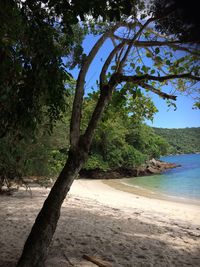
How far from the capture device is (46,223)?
4703 millimetres

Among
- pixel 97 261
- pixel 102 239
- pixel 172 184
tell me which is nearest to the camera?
pixel 97 261

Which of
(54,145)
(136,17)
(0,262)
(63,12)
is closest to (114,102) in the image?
(136,17)

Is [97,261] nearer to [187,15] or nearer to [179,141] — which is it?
[187,15]

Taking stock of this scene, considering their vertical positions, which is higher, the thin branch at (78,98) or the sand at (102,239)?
the thin branch at (78,98)

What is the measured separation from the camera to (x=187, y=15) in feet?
5.83

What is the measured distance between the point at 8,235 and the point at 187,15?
6.01m

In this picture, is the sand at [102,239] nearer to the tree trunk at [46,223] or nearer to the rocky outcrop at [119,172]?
the tree trunk at [46,223]

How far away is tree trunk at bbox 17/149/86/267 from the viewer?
4555 mm

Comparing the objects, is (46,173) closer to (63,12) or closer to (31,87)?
(31,87)

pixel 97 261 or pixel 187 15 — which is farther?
pixel 97 261

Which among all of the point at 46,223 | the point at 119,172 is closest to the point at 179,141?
the point at 119,172

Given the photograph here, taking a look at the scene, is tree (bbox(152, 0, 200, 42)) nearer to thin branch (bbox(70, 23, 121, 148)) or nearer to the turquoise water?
thin branch (bbox(70, 23, 121, 148))

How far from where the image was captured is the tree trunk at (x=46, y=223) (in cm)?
455

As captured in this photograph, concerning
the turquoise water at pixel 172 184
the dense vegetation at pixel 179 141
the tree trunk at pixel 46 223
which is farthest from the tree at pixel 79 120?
the dense vegetation at pixel 179 141
